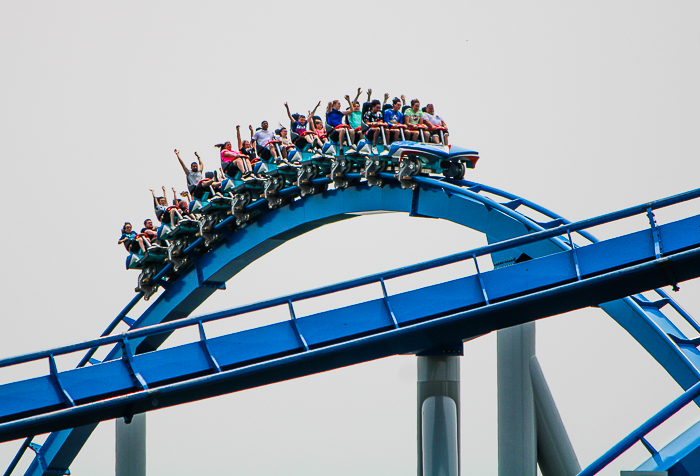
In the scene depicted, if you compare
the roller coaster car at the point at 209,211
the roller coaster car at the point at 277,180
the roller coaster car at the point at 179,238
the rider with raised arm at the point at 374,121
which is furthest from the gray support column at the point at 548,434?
the roller coaster car at the point at 179,238

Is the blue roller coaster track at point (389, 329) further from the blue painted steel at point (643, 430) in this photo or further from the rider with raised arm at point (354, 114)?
the rider with raised arm at point (354, 114)

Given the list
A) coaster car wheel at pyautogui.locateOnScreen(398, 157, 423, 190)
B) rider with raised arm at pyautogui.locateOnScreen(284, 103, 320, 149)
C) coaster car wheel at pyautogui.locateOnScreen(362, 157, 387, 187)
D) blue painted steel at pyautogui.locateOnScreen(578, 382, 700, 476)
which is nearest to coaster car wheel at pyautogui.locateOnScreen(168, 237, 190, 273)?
rider with raised arm at pyautogui.locateOnScreen(284, 103, 320, 149)

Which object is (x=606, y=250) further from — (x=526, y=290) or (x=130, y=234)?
(x=130, y=234)

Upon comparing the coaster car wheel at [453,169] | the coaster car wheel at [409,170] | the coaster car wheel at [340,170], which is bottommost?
the coaster car wheel at [409,170]

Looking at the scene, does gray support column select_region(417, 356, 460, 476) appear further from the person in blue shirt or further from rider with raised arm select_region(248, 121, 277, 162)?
rider with raised arm select_region(248, 121, 277, 162)

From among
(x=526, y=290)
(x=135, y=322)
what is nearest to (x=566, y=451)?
(x=526, y=290)

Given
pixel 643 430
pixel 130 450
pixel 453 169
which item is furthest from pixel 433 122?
pixel 643 430
